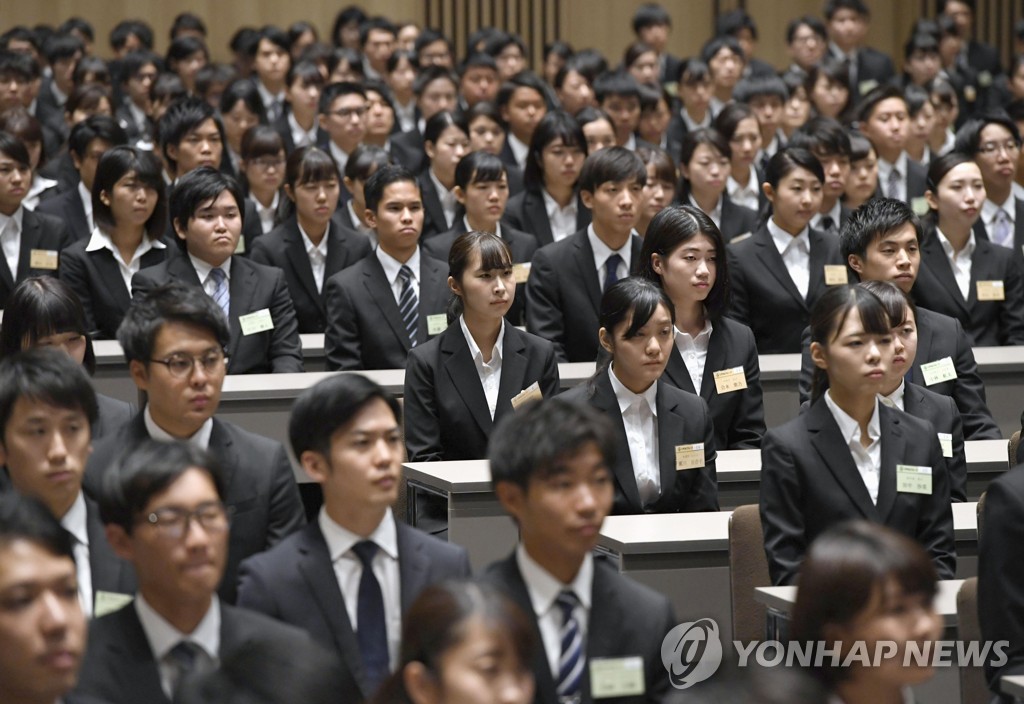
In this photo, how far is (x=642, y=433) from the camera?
4.07 metres

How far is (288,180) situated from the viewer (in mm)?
6270

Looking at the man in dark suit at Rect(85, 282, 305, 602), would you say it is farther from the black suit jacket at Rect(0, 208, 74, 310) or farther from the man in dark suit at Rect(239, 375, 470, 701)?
the black suit jacket at Rect(0, 208, 74, 310)

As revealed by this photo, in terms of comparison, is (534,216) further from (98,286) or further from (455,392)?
(455,392)

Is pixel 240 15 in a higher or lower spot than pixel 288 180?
higher

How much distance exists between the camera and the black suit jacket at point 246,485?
3246 mm

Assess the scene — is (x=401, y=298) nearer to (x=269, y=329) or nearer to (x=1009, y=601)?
(x=269, y=329)

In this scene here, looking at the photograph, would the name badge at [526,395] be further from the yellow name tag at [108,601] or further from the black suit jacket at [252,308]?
Answer: the yellow name tag at [108,601]

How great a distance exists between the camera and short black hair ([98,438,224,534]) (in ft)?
8.38

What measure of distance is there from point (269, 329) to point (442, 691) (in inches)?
127

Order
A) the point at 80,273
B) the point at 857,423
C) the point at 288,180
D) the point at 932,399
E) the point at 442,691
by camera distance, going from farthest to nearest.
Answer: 1. the point at 288,180
2. the point at 80,273
3. the point at 932,399
4. the point at 857,423
5. the point at 442,691

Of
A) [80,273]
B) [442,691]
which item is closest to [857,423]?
[442,691]

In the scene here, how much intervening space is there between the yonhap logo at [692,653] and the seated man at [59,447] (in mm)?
1198

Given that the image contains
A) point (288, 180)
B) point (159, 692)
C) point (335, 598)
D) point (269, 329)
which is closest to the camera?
point (159, 692)

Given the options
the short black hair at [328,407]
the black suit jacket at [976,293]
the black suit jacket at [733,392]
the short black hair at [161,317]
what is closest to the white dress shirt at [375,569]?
the short black hair at [328,407]
